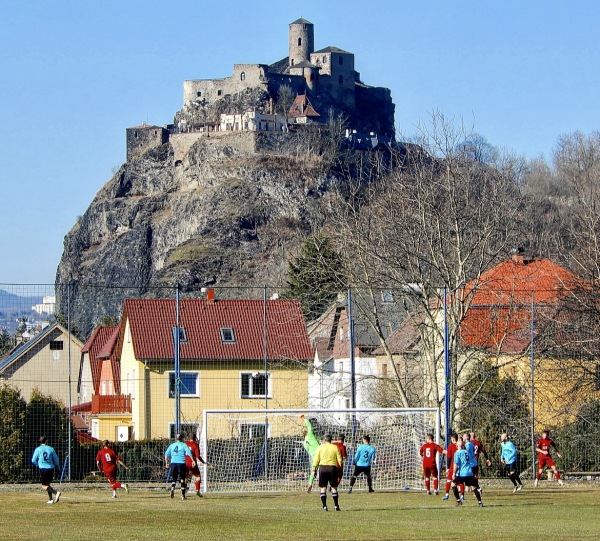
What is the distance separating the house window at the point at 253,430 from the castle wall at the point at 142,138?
14133cm

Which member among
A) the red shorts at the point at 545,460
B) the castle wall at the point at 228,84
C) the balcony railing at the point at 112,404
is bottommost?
the red shorts at the point at 545,460

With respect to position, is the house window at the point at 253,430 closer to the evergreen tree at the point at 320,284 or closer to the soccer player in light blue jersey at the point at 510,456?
the evergreen tree at the point at 320,284

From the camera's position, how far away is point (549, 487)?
27844mm

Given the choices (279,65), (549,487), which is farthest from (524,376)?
(279,65)

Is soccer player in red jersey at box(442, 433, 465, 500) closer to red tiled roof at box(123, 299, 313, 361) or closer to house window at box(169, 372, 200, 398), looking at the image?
red tiled roof at box(123, 299, 313, 361)

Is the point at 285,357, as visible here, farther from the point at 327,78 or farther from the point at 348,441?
the point at 327,78

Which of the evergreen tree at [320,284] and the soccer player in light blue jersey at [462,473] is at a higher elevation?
the evergreen tree at [320,284]

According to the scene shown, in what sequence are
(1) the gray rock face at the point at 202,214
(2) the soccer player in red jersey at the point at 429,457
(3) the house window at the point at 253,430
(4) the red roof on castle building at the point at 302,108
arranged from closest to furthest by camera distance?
(2) the soccer player in red jersey at the point at 429,457 < (3) the house window at the point at 253,430 < (1) the gray rock face at the point at 202,214 < (4) the red roof on castle building at the point at 302,108

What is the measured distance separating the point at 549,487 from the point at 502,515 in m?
7.80

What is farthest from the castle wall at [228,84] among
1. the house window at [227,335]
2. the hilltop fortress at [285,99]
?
the house window at [227,335]

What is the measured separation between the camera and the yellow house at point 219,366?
106ft

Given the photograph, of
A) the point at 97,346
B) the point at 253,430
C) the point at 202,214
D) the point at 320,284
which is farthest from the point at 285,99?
the point at 253,430

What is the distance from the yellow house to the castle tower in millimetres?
139227

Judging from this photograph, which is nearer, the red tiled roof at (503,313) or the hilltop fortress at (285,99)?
the red tiled roof at (503,313)
